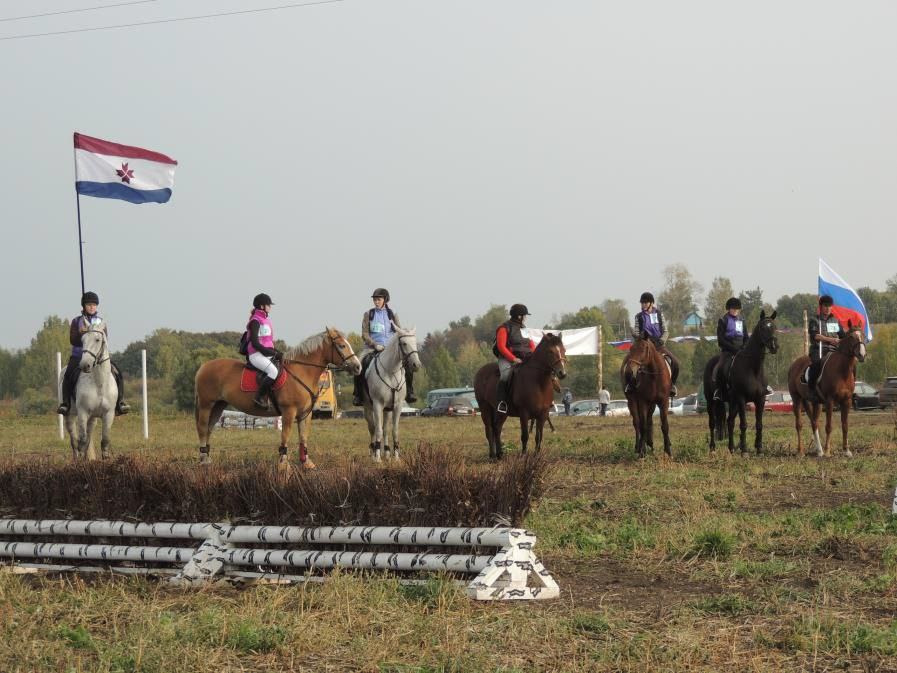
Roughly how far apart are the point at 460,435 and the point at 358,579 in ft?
66.7

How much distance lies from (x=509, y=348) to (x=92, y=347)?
20.9ft

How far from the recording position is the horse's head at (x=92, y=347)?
16.5 m

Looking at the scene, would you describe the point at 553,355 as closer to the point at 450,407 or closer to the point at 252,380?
the point at 252,380

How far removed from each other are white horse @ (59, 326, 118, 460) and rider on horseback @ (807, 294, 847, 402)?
1055 cm

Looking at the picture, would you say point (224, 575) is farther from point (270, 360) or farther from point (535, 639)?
point (270, 360)

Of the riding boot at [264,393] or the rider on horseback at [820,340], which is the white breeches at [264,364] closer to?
the riding boot at [264,393]

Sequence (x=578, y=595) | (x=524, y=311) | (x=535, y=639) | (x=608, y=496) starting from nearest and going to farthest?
(x=535, y=639) → (x=578, y=595) → (x=608, y=496) → (x=524, y=311)

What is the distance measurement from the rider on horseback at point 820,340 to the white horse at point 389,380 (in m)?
6.16

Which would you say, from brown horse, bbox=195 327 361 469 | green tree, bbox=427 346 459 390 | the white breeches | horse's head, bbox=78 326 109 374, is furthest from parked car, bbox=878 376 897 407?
green tree, bbox=427 346 459 390

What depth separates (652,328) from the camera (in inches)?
746

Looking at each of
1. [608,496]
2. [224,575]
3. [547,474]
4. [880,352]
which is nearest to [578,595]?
[547,474]

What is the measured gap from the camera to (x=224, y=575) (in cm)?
846

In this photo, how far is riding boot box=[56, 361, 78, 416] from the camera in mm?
17297

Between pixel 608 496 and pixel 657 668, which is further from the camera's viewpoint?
pixel 608 496
